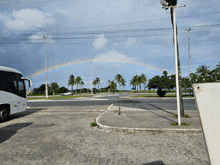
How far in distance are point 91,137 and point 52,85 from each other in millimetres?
67231

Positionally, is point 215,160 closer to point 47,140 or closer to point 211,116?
point 211,116

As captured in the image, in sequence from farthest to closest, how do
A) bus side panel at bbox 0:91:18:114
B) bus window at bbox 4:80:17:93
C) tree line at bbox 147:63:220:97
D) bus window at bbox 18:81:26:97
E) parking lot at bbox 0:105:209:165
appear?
tree line at bbox 147:63:220:97, bus window at bbox 18:81:26:97, bus window at bbox 4:80:17:93, bus side panel at bbox 0:91:18:114, parking lot at bbox 0:105:209:165

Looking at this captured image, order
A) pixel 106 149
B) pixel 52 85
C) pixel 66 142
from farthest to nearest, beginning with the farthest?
1. pixel 52 85
2. pixel 66 142
3. pixel 106 149

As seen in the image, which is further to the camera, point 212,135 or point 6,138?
point 6,138

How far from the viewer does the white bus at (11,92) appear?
9789 millimetres

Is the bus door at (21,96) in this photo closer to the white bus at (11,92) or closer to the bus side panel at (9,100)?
the white bus at (11,92)

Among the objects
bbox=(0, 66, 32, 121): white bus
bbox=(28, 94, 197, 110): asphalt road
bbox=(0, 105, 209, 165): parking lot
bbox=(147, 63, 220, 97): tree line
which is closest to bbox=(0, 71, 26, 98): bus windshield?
bbox=(0, 66, 32, 121): white bus

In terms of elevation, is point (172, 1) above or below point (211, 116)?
above

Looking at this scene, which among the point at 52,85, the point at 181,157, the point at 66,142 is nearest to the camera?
the point at 181,157

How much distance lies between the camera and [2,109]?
9.63m

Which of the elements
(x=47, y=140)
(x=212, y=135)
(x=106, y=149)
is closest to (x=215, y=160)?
(x=212, y=135)

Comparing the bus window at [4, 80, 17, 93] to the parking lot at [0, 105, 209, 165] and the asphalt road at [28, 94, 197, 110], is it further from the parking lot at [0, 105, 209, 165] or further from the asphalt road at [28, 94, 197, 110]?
the asphalt road at [28, 94, 197, 110]

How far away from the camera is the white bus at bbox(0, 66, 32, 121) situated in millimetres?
9789

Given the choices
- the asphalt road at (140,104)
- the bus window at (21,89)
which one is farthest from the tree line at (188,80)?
the bus window at (21,89)
